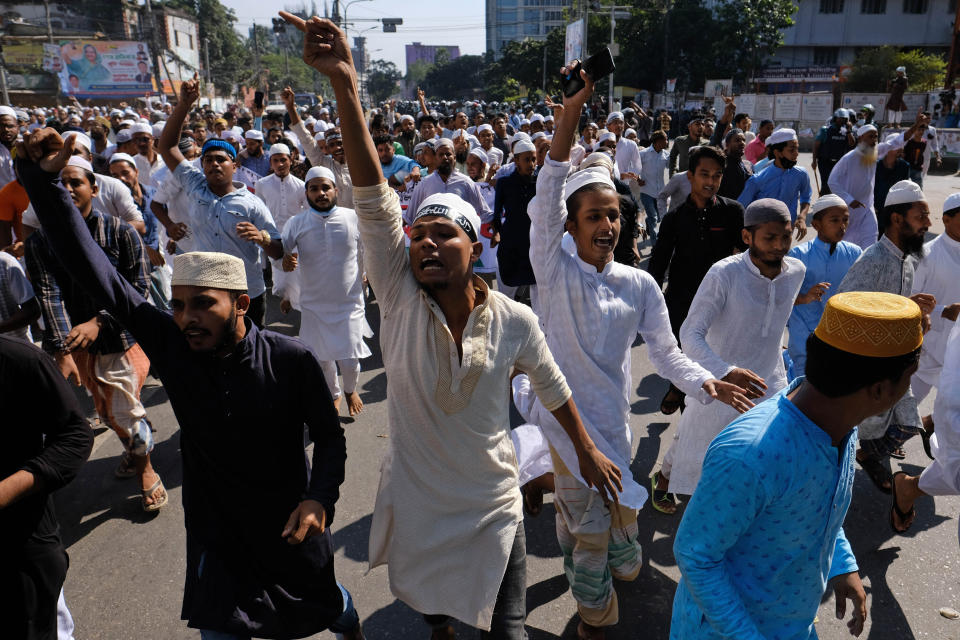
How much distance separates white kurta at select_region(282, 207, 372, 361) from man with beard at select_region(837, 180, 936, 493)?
11.8 ft

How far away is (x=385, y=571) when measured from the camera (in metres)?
3.56

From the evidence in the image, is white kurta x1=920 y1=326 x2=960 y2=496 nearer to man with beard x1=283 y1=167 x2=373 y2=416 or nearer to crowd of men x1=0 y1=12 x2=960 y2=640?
crowd of men x1=0 y1=12 x2=960 y2=640

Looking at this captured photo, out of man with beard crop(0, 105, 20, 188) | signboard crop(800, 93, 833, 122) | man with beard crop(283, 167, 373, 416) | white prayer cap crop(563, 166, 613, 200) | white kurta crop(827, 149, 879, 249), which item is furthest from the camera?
signboard crop(800, 93, 833, 122)

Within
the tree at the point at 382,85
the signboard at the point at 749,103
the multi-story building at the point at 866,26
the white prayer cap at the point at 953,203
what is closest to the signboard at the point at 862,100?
the signboard at the point at 749,103

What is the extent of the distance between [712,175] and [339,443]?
352 cm

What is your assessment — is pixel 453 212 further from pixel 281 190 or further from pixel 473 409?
pixel 281 190

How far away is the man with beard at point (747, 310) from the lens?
139 inches

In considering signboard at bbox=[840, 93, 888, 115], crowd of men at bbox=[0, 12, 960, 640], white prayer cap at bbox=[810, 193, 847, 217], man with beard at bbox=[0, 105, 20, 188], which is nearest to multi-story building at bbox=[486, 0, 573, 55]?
signboard at bbox=[840, 93, 888, 115]

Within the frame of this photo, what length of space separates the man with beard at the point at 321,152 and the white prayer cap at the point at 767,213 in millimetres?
3564

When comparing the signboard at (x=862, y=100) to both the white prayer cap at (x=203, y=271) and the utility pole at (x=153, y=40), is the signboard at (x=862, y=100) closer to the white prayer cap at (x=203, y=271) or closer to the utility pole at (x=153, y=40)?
the utility pole at (x=153, y=40)

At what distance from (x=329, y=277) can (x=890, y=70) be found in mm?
44175

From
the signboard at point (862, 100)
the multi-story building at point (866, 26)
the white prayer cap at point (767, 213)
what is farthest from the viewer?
the multi-story building at point (866, 26)

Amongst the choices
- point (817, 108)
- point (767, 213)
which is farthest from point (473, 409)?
point (817, 108)

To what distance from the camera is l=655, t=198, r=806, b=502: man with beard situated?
A: 352 cm
